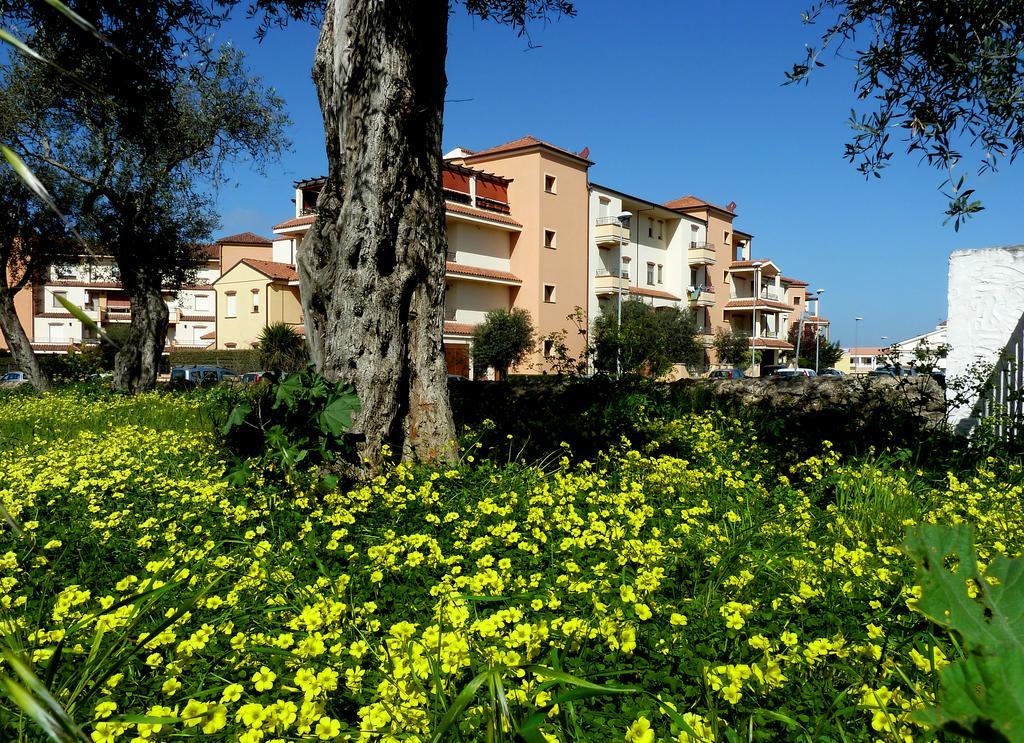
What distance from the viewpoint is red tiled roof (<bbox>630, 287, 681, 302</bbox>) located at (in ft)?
153

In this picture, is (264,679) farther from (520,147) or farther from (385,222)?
(520,147)

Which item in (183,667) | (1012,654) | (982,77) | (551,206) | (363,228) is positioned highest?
(551,206)

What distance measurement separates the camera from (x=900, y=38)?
627 centimetres

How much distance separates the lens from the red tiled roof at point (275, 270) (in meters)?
41.5

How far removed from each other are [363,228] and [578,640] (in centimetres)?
373

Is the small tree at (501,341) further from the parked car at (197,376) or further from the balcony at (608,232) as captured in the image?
the parked car at (197,376)

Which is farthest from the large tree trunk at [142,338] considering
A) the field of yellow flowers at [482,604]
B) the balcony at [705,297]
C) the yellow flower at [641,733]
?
the balcony at [705,297]

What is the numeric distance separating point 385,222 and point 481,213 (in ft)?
111

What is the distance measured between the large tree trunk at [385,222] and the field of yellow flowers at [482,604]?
0.58 meters

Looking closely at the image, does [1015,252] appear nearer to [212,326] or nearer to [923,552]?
Answer: [923,552]

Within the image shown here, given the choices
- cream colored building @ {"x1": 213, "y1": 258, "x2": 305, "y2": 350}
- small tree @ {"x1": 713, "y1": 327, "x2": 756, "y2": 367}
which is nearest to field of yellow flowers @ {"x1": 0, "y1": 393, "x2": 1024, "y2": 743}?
cream colored building @ {"x1": 213, "y1": 258, "x2": 305, "y2": 350}

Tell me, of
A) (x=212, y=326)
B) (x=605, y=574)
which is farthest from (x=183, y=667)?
(x=212, y=326)

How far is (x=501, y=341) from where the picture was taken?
3669cm

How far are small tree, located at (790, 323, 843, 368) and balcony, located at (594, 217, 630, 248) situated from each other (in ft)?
74.6
